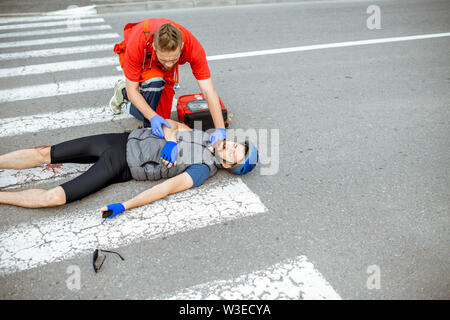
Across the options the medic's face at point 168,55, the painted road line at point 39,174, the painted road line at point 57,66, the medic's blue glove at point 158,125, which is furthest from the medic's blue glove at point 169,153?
the painted road line at point 57,66

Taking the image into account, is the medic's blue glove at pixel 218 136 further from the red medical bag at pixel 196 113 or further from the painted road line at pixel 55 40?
the painted road line at pixel 55 40

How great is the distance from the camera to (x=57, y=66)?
6.20 metres

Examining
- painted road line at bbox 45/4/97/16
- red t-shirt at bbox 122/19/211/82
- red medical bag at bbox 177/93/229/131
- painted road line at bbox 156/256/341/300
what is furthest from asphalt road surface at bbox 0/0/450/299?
painted road line at bbox 45/4/97/16

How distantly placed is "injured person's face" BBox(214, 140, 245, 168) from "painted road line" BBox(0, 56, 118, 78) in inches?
152

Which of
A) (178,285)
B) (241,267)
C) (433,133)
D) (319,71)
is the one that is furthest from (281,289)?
(319,71)

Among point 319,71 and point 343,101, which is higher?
point 319,71

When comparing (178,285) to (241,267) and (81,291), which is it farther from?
(81,291)

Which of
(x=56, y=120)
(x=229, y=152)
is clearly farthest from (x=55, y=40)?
(x=229, y=152)

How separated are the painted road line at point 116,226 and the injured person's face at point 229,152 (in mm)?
272

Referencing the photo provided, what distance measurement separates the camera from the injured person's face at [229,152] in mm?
3297

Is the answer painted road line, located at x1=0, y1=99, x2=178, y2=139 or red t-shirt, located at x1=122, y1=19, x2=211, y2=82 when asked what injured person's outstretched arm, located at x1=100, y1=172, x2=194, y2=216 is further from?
painted road line, located at x1=0, y1=99, x2=178, y2=139

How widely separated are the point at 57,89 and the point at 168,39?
2936mm
